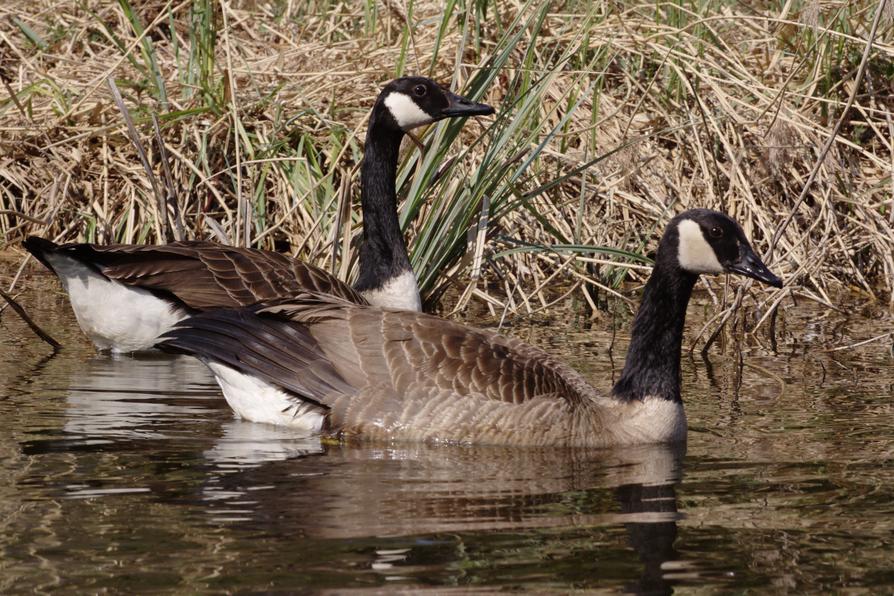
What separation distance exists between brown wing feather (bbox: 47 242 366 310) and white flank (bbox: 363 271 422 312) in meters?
0.20

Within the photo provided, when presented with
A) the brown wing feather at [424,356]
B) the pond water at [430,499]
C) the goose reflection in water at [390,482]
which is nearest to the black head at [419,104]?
the pond water at [430,499]

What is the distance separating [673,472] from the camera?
Answer: 5.91m

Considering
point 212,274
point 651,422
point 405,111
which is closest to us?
point 651,422

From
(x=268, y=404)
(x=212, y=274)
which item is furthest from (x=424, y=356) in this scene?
(x=212, y=274)

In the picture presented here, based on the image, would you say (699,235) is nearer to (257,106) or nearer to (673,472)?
(673,472)

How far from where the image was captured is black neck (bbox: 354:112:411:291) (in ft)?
27.9

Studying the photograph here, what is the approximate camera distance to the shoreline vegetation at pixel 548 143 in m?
9.87

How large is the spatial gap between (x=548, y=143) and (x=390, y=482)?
14.4 ft

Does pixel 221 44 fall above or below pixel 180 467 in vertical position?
above

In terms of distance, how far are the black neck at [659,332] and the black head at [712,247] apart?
0.06m

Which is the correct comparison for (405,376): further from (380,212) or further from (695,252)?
(380,212)

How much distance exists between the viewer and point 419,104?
8688mm

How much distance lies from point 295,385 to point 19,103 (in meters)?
5.23

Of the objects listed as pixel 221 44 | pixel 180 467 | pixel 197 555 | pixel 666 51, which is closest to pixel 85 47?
pixel 221 44
